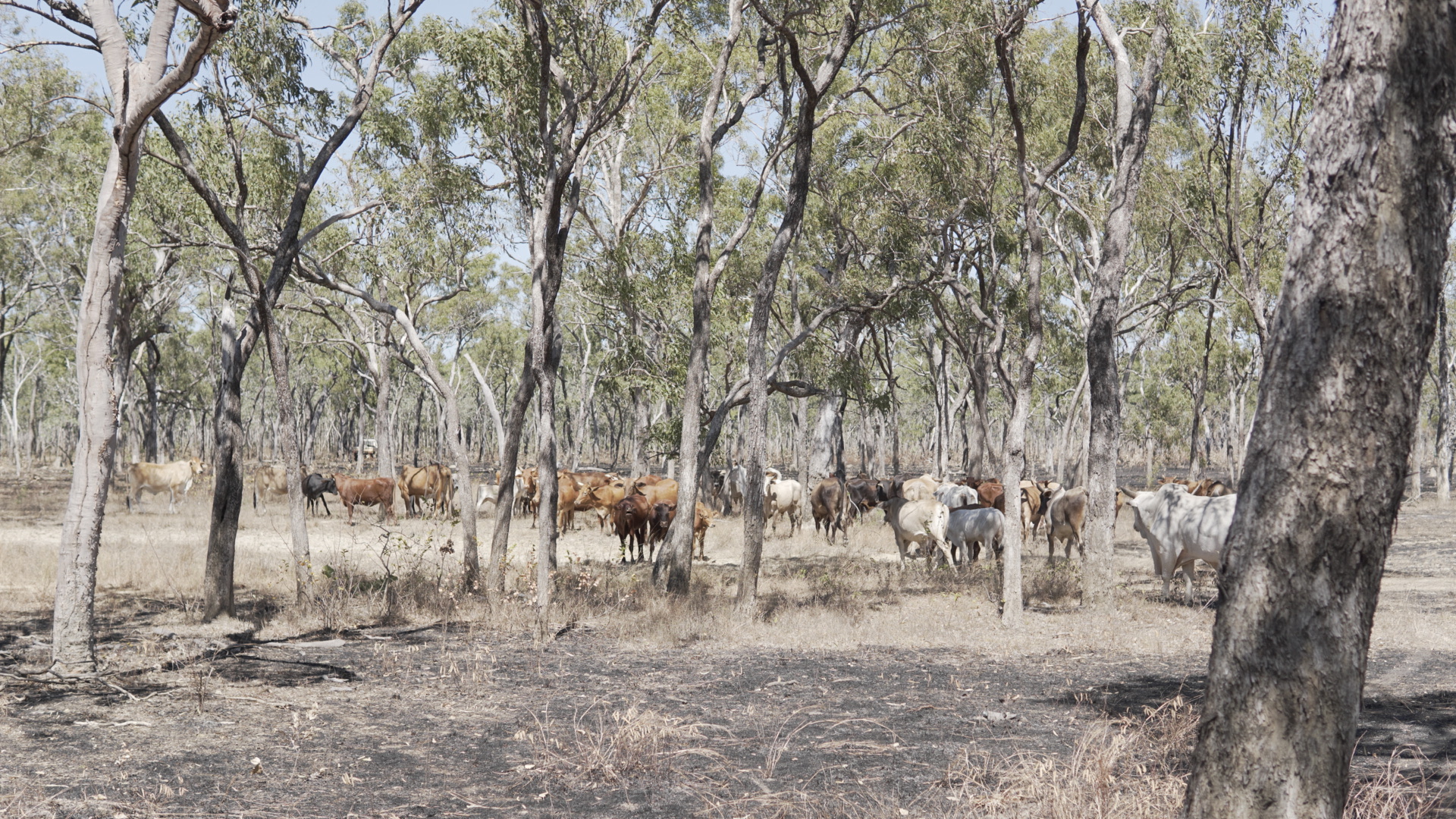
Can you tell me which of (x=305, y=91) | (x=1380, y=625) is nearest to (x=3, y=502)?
(x=305, y=91)

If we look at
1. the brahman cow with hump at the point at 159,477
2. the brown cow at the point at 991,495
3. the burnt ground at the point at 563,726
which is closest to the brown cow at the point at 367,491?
the brahman cow with hump at the point at 159,477

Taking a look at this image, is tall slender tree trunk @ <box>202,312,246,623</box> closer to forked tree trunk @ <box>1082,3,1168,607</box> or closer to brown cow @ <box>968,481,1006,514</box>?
forked tree trunk @ <box>1082,3,1168,607</box>

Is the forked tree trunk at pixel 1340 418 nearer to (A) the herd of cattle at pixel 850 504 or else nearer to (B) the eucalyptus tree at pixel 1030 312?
(A) the herd of cattle at pixel 850 504

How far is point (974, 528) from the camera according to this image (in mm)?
17344

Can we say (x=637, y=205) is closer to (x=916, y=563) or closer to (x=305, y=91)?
(x=305, y=91)

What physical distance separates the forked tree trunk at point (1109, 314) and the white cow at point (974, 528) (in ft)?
12.1

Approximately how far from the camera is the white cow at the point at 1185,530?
13.6 meters

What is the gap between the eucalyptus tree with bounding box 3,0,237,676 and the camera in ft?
26.2

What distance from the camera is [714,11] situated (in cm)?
1975

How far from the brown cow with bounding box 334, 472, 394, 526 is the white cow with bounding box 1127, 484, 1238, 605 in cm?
2076

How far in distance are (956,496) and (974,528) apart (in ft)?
12.1

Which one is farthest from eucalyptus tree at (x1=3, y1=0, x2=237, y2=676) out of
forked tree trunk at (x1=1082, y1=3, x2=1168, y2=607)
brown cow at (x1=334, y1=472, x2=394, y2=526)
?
brown cow at (x1=334, y1=472, x2=394, y2=526)

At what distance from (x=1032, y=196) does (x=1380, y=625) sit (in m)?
6.87

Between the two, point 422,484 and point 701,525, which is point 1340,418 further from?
point 422,484
